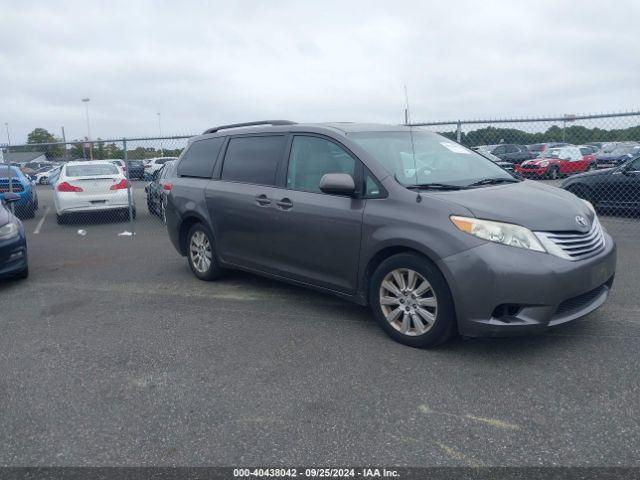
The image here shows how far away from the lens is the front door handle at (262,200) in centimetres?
525

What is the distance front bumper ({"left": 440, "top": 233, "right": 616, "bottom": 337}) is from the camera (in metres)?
3.67

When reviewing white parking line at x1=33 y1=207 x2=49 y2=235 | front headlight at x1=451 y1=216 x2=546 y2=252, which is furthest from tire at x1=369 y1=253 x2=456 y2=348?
white parking line at x1=33 y1=207 x2=49 y2=235

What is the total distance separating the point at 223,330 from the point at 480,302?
7.24 feet

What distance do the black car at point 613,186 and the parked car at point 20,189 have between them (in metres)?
11.9

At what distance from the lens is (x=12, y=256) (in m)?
6.41

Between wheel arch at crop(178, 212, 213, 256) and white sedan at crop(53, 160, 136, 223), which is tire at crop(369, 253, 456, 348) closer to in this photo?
wheel arch at crop(178, 212, 213, 256)

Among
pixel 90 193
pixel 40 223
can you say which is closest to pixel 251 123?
pixel 90 193

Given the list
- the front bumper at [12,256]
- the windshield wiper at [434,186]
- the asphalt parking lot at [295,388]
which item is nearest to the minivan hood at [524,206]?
the windshield wiper at [434,186]

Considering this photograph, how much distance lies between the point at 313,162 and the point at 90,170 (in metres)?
8.90

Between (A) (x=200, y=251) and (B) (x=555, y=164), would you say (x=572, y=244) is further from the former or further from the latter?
(B) (x=555, y=164)

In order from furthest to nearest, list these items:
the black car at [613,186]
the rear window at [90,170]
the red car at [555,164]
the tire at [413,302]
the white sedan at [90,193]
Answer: the red car at [555,164]
the rear window at [90,170]
the white sedan at [90,193]
the black car at [613,186]
the tire at [413,302]

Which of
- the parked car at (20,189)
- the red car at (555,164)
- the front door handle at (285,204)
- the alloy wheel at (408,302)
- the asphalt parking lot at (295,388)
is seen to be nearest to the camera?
the asphalt parking lot at (295,388)

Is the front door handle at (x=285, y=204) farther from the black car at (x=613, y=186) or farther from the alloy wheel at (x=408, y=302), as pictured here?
the black car at (x=613, y=186)

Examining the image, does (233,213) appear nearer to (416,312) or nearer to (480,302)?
(416,312)
